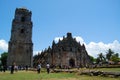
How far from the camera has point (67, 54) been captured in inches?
2226

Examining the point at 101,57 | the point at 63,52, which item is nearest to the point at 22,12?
the point at 63,52

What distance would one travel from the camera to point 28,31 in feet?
159

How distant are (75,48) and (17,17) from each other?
20.5 metres

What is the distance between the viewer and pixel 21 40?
155 feet

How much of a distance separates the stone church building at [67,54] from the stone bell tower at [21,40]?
8.94 metres

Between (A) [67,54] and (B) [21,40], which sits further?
(A) [67,54]

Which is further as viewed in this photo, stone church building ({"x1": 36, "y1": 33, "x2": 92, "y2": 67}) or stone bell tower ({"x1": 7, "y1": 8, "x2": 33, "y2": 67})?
stone church building ({"x1": 36, "y1": 33, "x2": 92, "y2": 67})

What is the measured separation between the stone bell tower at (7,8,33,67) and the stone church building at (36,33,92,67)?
8.94 meters

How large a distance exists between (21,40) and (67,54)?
1585cm

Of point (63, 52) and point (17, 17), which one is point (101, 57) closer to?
point (63, 52)

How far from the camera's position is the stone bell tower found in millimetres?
→ 45466

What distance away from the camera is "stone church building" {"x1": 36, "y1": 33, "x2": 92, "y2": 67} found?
54.9 meters

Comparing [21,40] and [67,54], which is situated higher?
[21,40]

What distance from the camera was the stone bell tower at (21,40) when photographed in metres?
45.5
